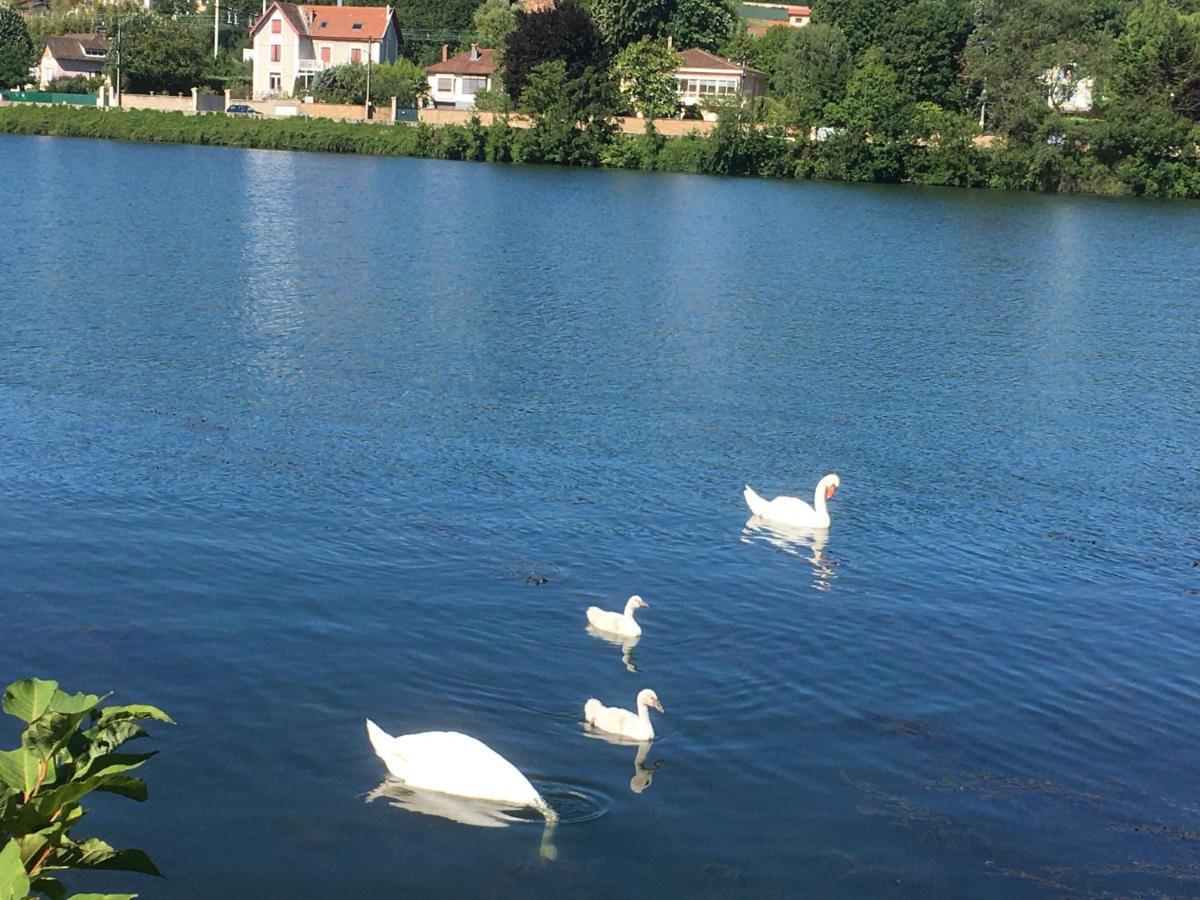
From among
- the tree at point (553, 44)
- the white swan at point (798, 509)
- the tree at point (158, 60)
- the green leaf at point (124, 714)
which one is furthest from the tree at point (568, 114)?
the green leaf at point (124, 714)

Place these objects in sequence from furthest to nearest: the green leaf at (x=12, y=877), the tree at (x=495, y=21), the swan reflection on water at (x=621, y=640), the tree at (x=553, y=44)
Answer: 1. the tree at (x=495, y=21)
2. the tree at (x=553, y=44)
3. the swan reflection on water at (x=621, y=640)
4. the green leaf at (x=12, y=877)

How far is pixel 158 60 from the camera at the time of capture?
122 m

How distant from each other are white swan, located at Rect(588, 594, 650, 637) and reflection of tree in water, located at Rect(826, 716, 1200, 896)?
327 cm

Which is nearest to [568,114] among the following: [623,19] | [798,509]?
[623,19]

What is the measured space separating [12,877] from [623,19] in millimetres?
113667

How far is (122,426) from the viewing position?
75.2ft

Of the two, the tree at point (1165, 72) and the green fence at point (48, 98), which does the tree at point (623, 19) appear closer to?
the tree at point (1165, 72)

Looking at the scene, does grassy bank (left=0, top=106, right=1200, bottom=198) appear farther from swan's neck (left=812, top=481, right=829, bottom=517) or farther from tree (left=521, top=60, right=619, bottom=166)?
swan's neck (left=812, top=481, right=829, bottom=517)

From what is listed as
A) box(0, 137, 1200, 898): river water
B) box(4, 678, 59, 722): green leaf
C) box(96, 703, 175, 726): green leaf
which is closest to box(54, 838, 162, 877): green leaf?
box(96, 703, 175, 726): green leaf

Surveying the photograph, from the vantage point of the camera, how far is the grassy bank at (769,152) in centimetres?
9456

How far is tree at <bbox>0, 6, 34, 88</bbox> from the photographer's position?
13100cm

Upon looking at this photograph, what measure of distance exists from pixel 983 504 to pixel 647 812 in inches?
442

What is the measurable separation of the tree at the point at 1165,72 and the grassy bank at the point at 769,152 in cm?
464

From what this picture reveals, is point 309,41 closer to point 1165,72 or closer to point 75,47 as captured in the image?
point 75,47
